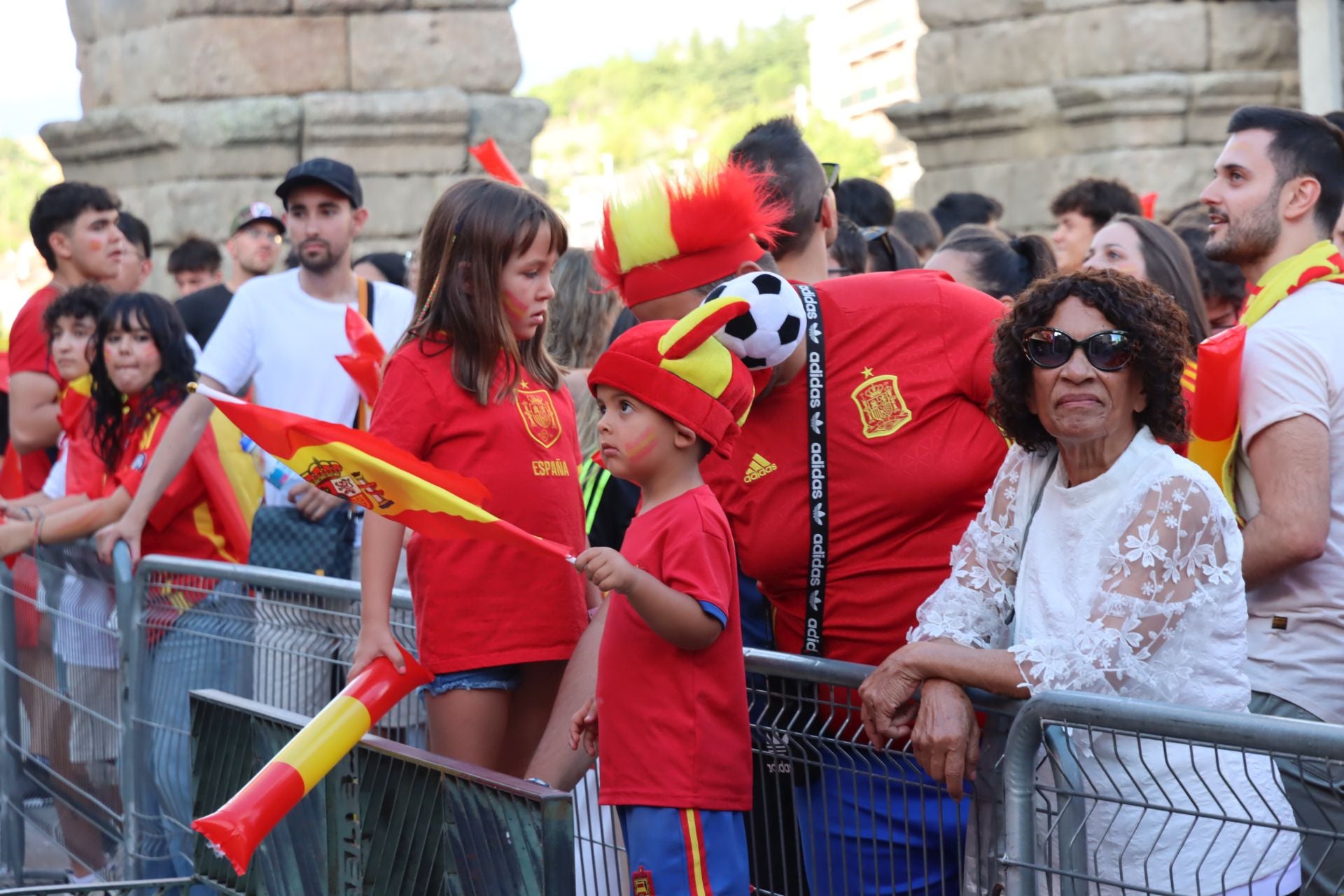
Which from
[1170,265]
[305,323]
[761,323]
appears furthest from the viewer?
[305,323]

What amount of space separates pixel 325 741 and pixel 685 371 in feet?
3.05

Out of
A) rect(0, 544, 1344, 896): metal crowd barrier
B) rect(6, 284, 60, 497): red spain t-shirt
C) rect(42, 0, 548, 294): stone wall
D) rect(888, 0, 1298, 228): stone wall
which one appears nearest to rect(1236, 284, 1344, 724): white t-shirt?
rect(0, 544, 1344, 896): metal crowd barrier

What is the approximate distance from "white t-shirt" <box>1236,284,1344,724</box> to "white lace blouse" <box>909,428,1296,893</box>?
63 centimetres

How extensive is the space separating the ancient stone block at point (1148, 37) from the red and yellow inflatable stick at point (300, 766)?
6859 millimetres

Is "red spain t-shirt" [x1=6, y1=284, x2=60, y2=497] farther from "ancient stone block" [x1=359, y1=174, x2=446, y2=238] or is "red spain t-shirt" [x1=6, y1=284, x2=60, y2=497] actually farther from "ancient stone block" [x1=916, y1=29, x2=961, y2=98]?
"ancient stone block" [x1=916, y1=29, x2=961, y2=98]

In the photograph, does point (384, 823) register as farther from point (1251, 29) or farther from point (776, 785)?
point (1251, 29)

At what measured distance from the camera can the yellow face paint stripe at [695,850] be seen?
2.89 metres

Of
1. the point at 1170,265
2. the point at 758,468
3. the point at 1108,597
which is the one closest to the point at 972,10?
the point at 1170,265

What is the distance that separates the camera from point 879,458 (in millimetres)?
3156

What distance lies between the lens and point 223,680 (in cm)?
472

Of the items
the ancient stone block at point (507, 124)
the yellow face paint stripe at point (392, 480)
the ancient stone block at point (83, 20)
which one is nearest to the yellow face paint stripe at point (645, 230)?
the yellow face paint stripe at point (392, 480)

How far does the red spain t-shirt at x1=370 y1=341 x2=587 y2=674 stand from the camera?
3.58 m

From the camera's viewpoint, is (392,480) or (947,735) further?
(392,480)

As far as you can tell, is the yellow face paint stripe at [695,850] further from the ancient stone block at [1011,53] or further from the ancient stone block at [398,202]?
the ancient stone block at [1011,53]
